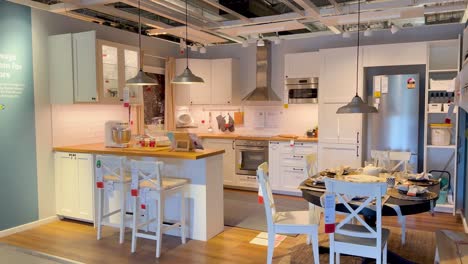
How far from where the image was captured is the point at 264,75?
6812mm

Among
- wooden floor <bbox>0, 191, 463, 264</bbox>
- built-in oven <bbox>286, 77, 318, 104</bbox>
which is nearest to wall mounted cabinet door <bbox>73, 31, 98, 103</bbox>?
wooden floor <bbox>0, 191, 463, 264</bbox>

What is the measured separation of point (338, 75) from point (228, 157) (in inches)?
92.5

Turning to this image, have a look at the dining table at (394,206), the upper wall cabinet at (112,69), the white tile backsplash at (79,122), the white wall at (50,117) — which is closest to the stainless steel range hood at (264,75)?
the upper wall cabinet at (112,69)

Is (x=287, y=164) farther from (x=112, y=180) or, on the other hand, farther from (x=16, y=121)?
(x=16, y=121)

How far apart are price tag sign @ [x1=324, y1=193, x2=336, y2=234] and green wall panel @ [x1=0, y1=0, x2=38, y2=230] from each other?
366 centimetres

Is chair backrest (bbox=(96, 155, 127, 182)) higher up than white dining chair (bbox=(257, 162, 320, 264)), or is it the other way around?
chair backrest (bbox=(96, 155, 127, 182))

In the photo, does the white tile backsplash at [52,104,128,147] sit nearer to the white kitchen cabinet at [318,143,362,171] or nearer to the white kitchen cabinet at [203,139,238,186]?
the white kitchen cabinet at [203,139,238,186]

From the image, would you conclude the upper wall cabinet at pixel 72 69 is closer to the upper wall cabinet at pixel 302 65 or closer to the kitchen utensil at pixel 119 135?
the kitchen utensil at pixel 119 135

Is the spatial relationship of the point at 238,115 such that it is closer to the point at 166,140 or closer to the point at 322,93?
the point at 322,93

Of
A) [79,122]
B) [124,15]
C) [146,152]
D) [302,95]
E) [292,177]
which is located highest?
[124,15]

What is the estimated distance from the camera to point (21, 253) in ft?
8.14

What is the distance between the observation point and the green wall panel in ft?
14.2

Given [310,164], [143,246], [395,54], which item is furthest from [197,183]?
[395,54]

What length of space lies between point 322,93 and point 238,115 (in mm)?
1837
